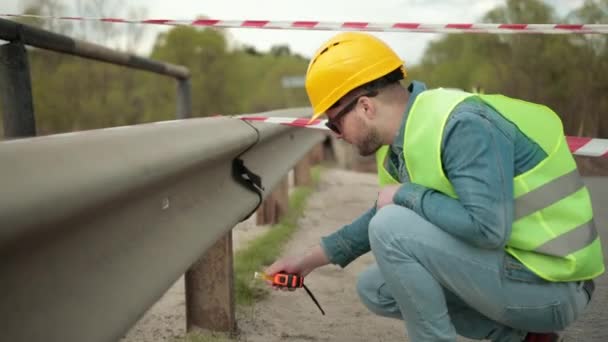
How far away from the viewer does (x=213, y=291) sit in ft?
10.1

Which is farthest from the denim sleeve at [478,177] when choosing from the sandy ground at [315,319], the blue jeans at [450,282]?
the sandy ground at [315,319]

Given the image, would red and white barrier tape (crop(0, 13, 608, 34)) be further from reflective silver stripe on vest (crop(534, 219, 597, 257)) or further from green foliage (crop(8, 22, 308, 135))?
green foliage (crop(8, 22, 308, 135))

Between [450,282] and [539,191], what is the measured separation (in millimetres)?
440

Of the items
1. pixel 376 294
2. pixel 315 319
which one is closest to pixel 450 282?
pixel 376 294

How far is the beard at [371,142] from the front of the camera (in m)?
2.39

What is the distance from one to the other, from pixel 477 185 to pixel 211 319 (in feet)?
4.98

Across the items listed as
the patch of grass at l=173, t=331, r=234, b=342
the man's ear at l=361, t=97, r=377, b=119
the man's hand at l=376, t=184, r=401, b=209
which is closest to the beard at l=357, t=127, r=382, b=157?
the man's ear at l=361, t=97, r=377, b=119

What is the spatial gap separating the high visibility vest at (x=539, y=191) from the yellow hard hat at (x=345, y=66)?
0.19 meters

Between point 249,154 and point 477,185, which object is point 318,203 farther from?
point 477,185

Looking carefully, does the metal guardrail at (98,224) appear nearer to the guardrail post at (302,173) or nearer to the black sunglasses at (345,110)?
the black sunglasses at (345,110)

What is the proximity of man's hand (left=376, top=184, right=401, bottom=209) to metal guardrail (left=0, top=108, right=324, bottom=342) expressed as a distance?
0.62m

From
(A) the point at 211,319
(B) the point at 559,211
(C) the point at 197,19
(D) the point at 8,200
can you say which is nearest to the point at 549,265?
(B) the point at 559,211

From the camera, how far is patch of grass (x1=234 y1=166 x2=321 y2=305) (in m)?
3.78

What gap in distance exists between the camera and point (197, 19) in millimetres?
3848
